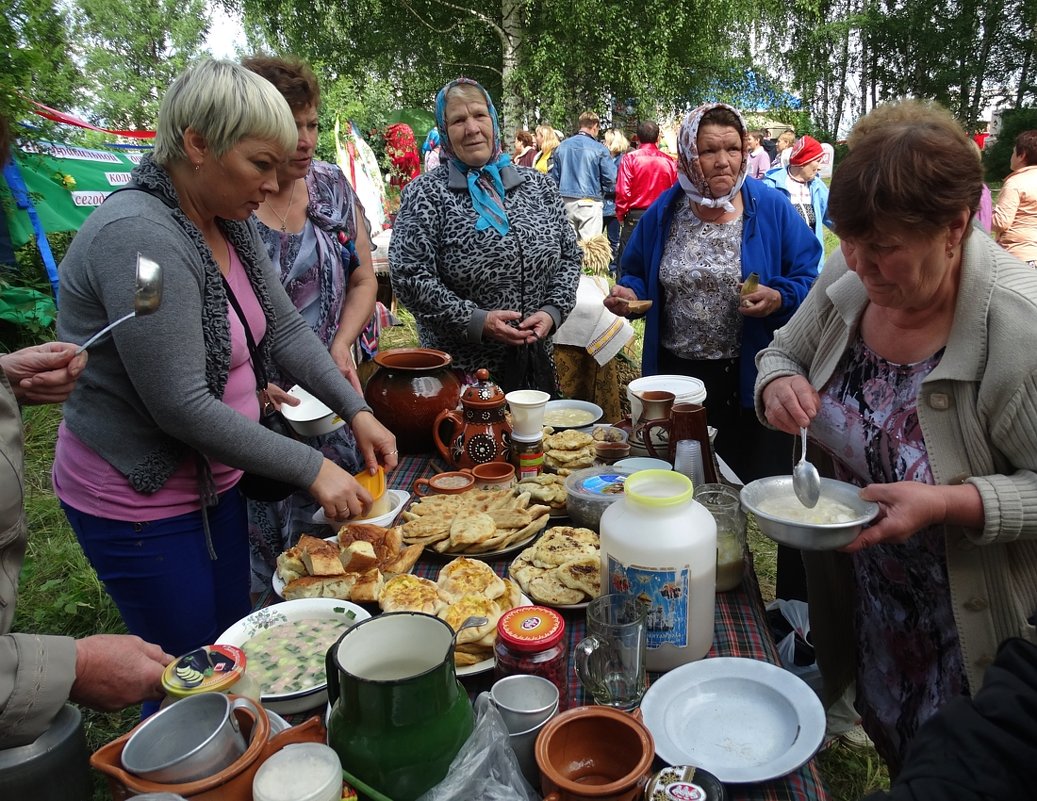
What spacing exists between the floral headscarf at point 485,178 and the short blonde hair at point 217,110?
1.40 m

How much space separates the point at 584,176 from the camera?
9836 mm

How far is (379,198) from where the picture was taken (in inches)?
374

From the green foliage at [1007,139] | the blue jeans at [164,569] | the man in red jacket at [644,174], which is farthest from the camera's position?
the green foliage at [1007,139]

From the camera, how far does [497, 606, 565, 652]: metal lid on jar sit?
3.85 feet

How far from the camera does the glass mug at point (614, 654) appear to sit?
1212 mm

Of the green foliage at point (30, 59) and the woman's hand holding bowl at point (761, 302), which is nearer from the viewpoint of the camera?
the woman's hand holding bowl at point (761, 302)

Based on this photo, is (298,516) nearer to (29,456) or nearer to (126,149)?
(29,456)

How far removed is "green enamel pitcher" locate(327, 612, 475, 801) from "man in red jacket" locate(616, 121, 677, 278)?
8506mm

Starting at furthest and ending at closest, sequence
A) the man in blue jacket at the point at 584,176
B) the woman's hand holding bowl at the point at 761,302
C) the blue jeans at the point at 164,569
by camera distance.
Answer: the man in blue jacket at the point at 584,176 < the woman's hand holding bowl at the point at 761,302 < the blue jeans at the point at 164,569

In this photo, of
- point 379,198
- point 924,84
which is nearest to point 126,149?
point 379,198

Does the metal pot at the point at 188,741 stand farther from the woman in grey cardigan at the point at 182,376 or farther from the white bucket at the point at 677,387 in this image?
the white bucket at the point at 677,387

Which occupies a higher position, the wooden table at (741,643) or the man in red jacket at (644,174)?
the man in red jacket at (644,174)

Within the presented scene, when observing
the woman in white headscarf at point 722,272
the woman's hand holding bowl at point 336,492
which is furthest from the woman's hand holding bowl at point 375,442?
the woman in white headscarf at point 722,272

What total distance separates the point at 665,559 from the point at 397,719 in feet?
1.90
